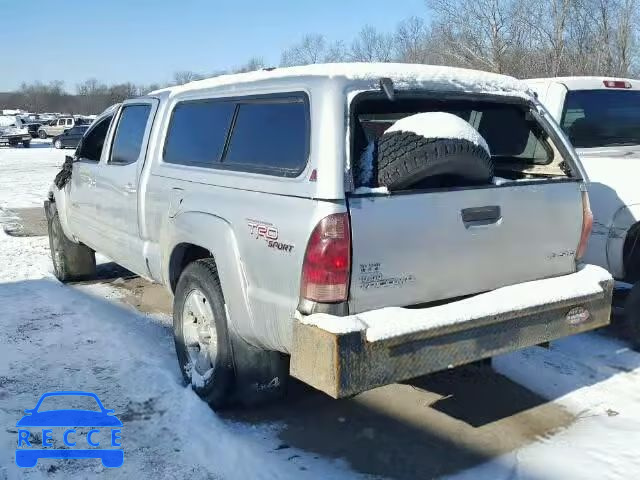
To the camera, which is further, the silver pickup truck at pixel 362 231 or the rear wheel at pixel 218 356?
the rear wheel at pixel 218 356

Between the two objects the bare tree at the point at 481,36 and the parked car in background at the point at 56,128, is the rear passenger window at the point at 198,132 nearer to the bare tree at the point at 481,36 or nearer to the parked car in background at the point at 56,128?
the bare tree at the point at 481,36

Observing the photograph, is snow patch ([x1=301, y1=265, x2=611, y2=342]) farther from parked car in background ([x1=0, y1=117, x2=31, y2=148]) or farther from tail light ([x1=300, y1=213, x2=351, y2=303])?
parked car in background ([x1=0, y1=117, x2=31, y2=148])

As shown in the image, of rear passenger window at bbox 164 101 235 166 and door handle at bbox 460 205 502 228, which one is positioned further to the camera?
rear passenger window at bbox 164 101 235 166

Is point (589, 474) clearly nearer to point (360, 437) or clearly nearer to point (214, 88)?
point (360, 437)

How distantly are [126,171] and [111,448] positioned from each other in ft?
7.62

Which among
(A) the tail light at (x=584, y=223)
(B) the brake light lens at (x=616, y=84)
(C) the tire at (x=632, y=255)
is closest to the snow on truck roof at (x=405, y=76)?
(A) the tail light at (x=584, y=223)

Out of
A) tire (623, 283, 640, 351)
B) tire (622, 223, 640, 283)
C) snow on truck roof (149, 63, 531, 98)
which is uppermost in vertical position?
snow on truck roof (149, 63, 531, 98)

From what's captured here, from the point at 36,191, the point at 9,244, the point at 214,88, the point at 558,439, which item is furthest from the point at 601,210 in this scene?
the point at 36,191

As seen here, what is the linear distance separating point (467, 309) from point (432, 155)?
793mm

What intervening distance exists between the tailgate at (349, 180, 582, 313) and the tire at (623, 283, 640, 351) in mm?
1407

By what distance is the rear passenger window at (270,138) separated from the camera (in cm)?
325

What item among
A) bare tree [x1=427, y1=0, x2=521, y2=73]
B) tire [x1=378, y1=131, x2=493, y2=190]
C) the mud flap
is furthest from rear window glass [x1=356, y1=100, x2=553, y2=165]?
bare tree [x1=427, y1=0, x2=521, y2=73]

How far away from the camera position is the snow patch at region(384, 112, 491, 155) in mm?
3229

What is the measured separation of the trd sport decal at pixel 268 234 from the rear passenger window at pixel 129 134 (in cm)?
203
